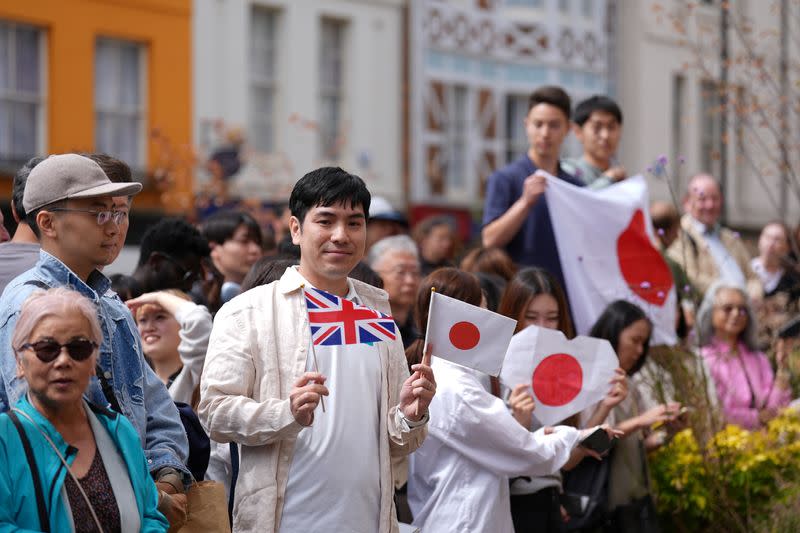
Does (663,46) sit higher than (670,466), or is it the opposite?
(663,46)

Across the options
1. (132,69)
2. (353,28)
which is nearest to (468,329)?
(132,69)

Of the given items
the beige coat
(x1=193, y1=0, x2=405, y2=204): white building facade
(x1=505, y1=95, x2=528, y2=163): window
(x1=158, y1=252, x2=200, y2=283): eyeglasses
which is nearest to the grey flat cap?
(x1=158, y1=252, x2=200, y2=283): eyeglasses

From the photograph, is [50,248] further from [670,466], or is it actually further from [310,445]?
[670,466]

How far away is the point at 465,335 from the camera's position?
4664mm

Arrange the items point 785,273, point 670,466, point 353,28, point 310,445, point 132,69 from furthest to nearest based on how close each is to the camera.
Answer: point 353,28 → point 132,69 → point 785,273 → point 670,466 → point 310,445

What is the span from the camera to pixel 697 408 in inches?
273

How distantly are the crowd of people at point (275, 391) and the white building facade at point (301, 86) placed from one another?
44.0 ft

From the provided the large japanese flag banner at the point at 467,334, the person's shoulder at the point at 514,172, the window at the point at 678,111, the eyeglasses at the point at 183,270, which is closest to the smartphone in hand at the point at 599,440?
the large japanese flag banner at the point at 467,334

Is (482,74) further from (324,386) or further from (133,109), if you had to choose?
(324,386)

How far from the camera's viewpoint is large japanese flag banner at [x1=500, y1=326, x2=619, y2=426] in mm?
6004

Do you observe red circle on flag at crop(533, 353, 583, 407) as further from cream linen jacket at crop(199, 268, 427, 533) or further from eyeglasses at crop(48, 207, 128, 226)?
eyeglasses at crop(48, 207, 128, 226)

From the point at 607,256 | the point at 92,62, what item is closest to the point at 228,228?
the point at 607,256

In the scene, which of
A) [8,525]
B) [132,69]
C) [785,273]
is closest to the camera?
[8,525]

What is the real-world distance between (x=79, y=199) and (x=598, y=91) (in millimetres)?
24534
